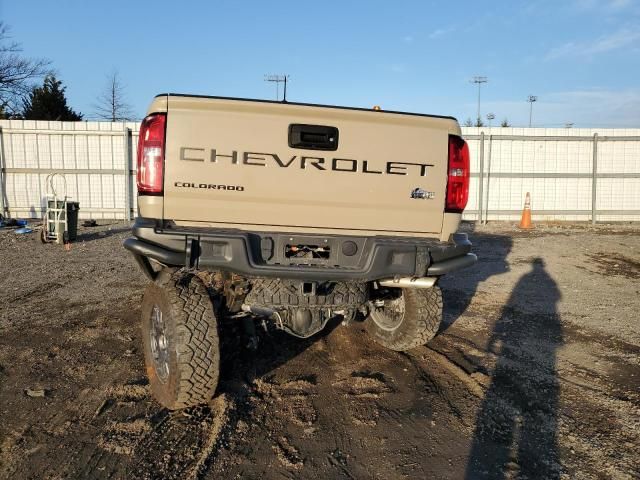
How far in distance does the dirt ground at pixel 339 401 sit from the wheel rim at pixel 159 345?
9.6 inches

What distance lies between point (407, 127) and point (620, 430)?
2.46 m

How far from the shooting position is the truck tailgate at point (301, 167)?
11.2 feet

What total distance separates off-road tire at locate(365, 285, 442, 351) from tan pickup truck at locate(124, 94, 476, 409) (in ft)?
2.51

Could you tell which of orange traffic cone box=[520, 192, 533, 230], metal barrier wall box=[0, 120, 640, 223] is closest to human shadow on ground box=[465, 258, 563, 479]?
orange traffic cone box=[520, 192, 533, 230]

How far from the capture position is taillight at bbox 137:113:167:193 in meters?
3.35

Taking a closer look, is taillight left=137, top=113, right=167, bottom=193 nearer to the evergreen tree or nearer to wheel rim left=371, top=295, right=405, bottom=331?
wheel rim left=371, top=295, right=405, bottom=331

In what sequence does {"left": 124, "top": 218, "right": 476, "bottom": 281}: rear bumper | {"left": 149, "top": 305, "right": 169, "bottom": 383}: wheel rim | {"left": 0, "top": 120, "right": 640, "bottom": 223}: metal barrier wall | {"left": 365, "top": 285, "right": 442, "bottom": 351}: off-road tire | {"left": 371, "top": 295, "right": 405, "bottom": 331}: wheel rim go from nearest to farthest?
{"left": 124, "top": 218, "right": 476, "bottom": 281}: rear bumper, {"left": 149, "top": 305, "right": 169, "bottom": 383}: wheel rim, {"left": 365, "top": 285, "right": 442, "bottom": 351}: off-road tire, {"left": 371, "top": 295, "right": 405, "bottom": 331}: wheel rim, {"left": 0, "top": 120, "right": 640, "bottom": 223}: metal barrier wall

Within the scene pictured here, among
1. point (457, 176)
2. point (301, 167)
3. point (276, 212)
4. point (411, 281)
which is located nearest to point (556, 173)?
point (457, 176)

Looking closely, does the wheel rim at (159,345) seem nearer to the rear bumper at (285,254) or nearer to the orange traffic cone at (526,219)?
the rear bumper at (285,254)

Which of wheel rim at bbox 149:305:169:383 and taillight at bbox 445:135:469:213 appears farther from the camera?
taillight at bbox 445:135:469:213

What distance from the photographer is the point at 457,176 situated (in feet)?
12.7

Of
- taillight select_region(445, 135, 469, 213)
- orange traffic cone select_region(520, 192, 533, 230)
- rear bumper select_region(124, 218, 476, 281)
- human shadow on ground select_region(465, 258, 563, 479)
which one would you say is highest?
taillight select_region(445, 135, 469, 213)

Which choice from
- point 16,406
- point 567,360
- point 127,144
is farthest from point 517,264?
point 127,144

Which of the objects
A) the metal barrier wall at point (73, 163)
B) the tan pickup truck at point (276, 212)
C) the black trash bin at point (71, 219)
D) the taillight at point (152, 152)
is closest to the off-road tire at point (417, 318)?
the tan pickup truck at point (276, 212)
